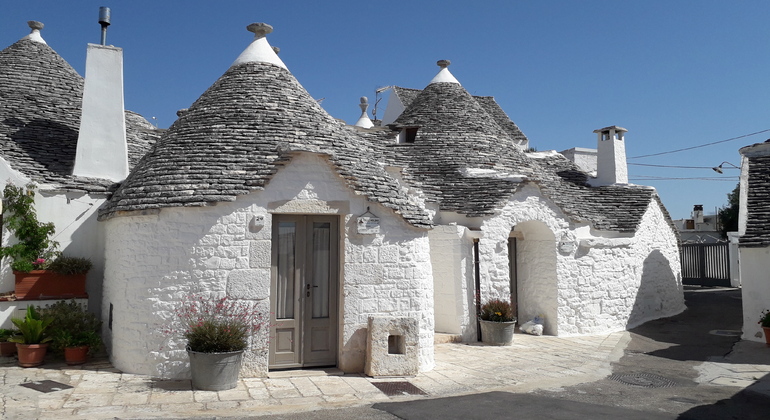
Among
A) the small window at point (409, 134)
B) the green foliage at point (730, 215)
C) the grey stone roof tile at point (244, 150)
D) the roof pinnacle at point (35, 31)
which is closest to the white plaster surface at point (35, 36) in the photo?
the roof pinnacle at point (35, 31)

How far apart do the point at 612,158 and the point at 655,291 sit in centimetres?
404

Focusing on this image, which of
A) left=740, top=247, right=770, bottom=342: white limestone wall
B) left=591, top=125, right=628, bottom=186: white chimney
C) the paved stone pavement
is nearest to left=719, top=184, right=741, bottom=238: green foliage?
left=591, top=125, right=628, bottom=186: white chimney

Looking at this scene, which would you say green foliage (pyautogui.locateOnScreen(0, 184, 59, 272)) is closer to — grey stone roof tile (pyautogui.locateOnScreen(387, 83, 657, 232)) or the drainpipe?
grey stone roof tile (pyautogui.locateOnScreen(387, 83, 657, 232))

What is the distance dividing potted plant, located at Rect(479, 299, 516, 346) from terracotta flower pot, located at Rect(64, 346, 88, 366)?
7.02 m

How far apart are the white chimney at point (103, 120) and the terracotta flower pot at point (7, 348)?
3133 millimetres

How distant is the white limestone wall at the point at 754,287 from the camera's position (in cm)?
1070

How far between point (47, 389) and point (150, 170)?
3259 millimetres

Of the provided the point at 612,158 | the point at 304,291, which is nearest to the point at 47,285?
the point at 304,291

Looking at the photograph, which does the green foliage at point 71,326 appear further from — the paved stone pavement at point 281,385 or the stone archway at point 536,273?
the stone archway at point 536,273

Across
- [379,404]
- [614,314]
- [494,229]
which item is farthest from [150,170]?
[614,314]

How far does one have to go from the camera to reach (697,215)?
28000 mm

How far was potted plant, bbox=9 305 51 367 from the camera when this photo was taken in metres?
7.78

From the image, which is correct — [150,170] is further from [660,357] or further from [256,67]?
[660,357]

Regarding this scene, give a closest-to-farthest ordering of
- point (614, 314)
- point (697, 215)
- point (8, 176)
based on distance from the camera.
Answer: point (8, 176) < point (614, 314) < point (697, 215)
